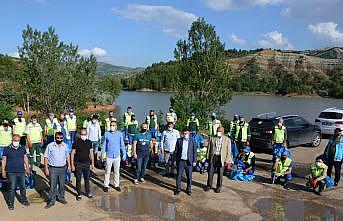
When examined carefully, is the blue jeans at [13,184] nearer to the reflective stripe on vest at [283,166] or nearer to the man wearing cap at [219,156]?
the man wearing cap at [219,156]

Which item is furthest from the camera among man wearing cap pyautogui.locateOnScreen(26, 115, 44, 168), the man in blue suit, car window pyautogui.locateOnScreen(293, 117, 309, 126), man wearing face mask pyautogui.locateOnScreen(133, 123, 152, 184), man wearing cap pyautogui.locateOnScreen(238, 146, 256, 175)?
car window pyautogui.locateOnScreen(293, 117, 309, 126)

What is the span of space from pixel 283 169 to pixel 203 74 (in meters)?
A: 8.50

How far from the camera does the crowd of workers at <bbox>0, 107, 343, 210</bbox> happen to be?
7441 millimetres

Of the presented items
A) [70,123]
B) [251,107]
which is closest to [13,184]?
[70,123]

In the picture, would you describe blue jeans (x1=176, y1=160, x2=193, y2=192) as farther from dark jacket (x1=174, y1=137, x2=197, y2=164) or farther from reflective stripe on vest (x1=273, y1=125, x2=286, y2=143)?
reflective stripe on vest (x1=273, y1=125, x2=286, y2=143)

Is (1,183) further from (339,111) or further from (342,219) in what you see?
(339,111)

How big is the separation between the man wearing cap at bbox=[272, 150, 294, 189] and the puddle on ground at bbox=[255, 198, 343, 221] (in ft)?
4.02

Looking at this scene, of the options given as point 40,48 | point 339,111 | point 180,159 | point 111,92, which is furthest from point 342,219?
point 111,92

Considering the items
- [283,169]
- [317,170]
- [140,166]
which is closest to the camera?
[317,170]

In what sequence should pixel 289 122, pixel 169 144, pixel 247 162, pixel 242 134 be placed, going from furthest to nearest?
1. pixel 289 122
2. pixel 242 134
3. pixel 247 162
4. pixel 169 144

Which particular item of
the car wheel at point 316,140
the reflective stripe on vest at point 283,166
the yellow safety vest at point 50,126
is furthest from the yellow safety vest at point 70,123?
the car wheel at point 316,140

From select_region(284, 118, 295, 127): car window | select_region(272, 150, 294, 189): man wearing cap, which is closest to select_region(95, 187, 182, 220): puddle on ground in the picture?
select_region(272, 150, 294, 189): man wearing cap

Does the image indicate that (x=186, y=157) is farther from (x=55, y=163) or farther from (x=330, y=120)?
(x=330, y=120)

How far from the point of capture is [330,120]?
53.0 feet
